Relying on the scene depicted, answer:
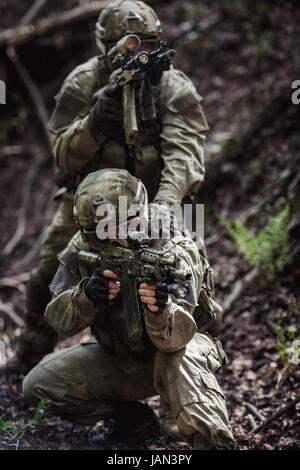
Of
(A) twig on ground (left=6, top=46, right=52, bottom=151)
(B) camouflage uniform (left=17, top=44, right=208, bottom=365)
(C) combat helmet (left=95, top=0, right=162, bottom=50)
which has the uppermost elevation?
(A) twig on ground (left=6, top=46, right=52, bottom=151)

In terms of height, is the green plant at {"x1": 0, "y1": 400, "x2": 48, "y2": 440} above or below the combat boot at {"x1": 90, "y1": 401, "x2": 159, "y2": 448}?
above

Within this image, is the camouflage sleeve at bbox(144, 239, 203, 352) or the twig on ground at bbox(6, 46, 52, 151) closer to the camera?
the camouflage sleeve at bbox(144, 239, 203, 352)

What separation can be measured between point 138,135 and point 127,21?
90 centimetres

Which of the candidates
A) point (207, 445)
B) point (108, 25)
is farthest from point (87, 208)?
point (108, 25)

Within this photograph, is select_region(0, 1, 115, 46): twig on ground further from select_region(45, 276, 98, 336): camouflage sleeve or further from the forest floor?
select_region(45, 276, 98, 336): camouflage sleeve

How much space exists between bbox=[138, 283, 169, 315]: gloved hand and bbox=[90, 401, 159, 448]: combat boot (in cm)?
156

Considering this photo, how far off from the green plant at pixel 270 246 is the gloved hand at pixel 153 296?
2.86 m

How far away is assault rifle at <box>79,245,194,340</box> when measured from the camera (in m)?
3.00

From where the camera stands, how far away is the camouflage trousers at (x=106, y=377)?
138 inches

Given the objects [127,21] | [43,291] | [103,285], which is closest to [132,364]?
[103,285]

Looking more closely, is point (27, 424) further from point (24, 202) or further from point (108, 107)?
point (24, 202)

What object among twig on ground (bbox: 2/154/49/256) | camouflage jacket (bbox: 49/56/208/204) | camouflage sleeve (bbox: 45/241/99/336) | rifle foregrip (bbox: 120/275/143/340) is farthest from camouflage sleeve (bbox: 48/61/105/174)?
twig on ground (bbox: 2/154/49/256)

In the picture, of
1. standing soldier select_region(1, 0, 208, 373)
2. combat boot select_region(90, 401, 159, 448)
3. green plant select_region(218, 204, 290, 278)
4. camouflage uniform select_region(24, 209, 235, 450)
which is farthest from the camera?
green plant select_region(218, 204, 290, 278)

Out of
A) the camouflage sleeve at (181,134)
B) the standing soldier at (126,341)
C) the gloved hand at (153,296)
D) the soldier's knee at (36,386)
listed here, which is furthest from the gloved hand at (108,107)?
the soldier's knee at (36,386)
